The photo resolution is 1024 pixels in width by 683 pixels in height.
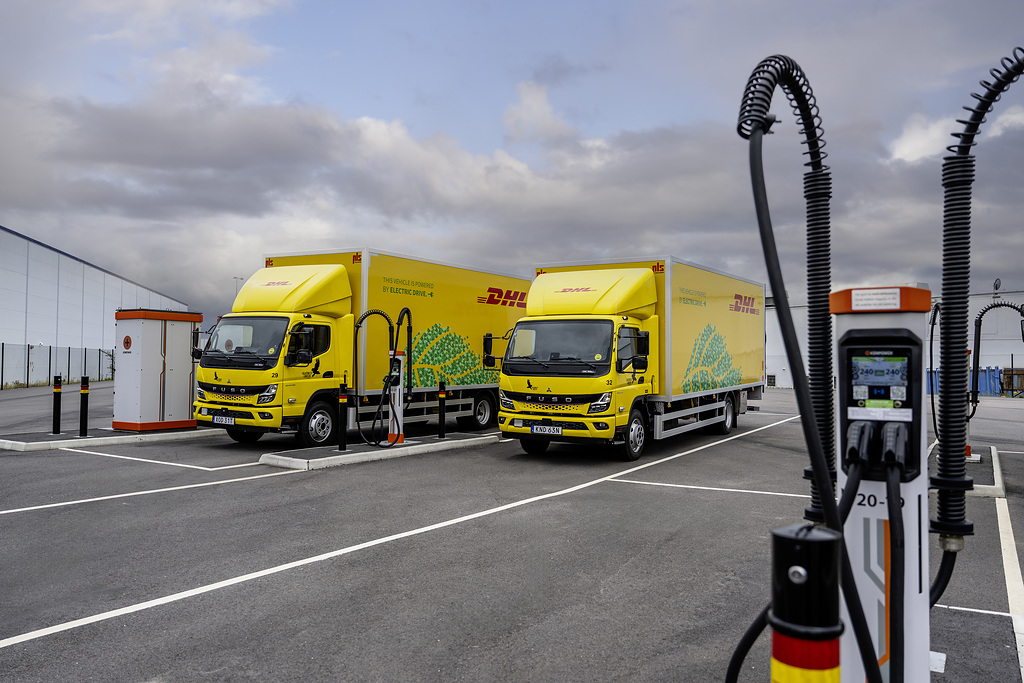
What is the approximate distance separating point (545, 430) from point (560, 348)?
4.46 ft

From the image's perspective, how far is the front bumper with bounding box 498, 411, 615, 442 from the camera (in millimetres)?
12023

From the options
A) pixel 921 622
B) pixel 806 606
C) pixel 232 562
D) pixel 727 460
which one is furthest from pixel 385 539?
pixel 727 460

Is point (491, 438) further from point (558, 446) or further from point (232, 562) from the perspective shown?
point (232, 562)

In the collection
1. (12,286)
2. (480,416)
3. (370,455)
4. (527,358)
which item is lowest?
(370,455)

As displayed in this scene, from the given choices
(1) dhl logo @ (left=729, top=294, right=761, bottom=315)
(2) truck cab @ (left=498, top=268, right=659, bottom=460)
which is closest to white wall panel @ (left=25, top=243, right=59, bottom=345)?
(2) truck cab @ (left=498, top=268, right=659, bottom=460)

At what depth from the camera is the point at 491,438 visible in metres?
15.5

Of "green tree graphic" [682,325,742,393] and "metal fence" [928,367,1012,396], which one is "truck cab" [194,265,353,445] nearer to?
"green tree graphic" [682,325,742,393]

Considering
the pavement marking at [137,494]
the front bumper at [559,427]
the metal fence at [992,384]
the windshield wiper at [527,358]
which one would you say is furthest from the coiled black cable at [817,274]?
the metal fence at [992,384]

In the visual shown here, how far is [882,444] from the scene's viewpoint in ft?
9.69

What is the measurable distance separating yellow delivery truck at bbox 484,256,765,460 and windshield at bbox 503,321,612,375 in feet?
0.06

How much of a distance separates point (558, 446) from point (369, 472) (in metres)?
4.86

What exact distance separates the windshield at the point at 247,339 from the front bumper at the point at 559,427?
4.25m

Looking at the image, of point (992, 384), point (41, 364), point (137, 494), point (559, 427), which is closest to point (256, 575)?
point (137, 494)

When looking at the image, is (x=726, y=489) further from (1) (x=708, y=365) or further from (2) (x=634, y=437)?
(1) (x=708, y=365)
